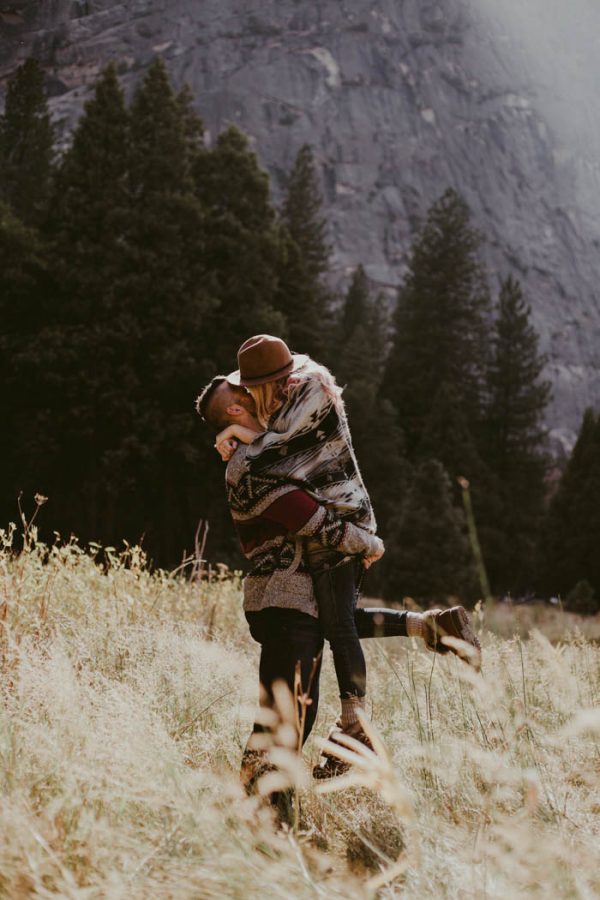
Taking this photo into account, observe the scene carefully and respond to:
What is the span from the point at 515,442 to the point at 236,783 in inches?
1355

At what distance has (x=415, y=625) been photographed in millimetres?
3189

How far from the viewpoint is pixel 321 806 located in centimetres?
272

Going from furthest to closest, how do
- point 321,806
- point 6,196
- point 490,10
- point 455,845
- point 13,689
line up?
point 490,10, point 6,196, point 13,689, point 321,806, point 455,845

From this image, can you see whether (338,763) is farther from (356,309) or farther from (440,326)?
(356,309)

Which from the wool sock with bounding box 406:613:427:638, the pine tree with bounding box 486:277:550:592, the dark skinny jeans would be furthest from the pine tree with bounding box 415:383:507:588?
the dark skinny jeans

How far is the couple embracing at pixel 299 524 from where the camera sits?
279cm

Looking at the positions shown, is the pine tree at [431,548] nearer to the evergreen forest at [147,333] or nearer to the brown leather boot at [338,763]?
the evergreen forest at [147,333]

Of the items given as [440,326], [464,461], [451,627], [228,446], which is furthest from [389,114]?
[451,627]

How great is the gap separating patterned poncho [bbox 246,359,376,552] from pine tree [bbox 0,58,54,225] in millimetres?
27724

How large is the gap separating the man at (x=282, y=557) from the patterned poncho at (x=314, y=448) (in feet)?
0.20

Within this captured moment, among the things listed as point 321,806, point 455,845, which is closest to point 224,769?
point 321,806

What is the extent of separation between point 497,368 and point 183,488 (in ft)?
77.2

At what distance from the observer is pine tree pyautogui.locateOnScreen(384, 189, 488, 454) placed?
36625 mm

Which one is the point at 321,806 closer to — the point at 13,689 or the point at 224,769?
the point at 224,769
